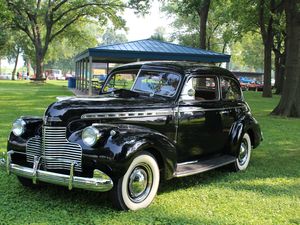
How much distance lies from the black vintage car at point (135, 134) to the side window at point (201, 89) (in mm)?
15

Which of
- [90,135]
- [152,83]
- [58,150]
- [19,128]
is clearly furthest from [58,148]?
[152,83]

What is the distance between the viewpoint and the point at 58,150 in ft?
15.4

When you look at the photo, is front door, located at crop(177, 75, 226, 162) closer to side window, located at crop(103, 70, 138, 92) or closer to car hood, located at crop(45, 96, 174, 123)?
car hood, located at crop(45, 96, 174, 123)

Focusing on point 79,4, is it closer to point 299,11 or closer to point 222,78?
point 299,11

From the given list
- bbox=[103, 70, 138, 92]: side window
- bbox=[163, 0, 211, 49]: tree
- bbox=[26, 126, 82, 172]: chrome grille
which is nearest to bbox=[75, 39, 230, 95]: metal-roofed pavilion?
bbox=[163, 0, 211, 49]: tree

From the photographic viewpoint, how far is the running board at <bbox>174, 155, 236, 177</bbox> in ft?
17.7

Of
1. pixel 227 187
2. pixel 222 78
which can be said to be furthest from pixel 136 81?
pixel 227 187

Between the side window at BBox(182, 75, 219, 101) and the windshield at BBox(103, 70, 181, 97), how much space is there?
196 mm

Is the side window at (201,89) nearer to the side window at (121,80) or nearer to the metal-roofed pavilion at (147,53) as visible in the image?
the side window at (121,80)

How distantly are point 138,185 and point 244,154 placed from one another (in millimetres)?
3005

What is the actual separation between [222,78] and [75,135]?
124 inches

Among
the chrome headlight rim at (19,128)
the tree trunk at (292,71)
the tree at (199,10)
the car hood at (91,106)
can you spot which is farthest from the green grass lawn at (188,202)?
the tree at (199,10)

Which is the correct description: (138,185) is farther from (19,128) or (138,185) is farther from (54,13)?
(54,13)

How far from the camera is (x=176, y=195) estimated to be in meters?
5.35
